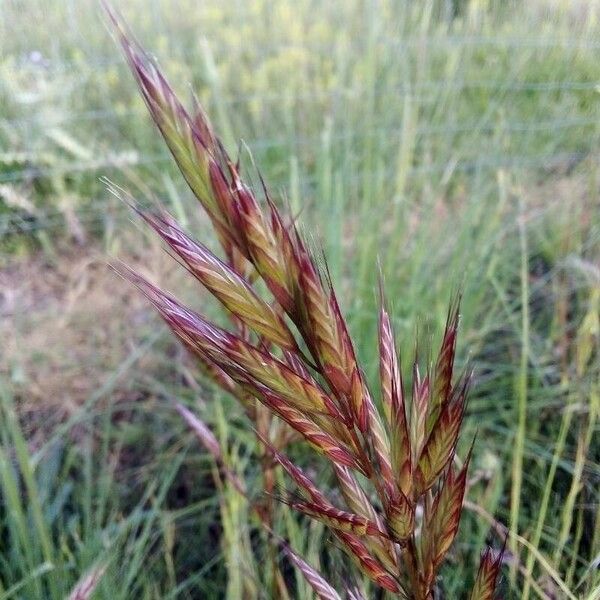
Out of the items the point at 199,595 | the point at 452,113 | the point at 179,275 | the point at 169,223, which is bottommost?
the point at 199,595

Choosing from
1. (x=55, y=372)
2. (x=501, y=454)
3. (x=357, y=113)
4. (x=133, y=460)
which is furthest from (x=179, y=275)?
(x=501, y=454)

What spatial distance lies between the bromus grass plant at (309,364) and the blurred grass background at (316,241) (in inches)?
1.9

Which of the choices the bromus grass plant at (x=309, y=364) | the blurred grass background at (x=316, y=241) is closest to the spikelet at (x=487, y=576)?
the bromus grass plant at (x=309, y=364)

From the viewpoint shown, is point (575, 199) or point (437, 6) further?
point (437, 6)

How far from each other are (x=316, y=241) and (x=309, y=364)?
4.2 inches

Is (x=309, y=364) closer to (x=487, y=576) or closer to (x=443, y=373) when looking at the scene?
(x=443, y=373)

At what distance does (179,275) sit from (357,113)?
81 cm

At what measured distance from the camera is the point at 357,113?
6.75 feet

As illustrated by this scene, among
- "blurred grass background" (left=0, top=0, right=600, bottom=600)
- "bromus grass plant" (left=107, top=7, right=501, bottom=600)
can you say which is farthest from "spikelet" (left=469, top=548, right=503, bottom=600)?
"blurred grass background" (left=0, top=0, right=600, bottom=600)

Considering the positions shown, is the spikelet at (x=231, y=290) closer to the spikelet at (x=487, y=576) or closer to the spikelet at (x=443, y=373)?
the spikelet at (x=443, y=373)

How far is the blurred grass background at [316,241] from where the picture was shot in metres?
0.95

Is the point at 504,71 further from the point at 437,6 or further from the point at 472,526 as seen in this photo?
the point at 472,526

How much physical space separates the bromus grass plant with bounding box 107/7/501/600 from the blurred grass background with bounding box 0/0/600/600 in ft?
0.16

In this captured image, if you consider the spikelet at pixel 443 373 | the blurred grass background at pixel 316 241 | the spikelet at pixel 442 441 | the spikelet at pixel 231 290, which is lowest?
the blurred grass background at pixel 316 241
